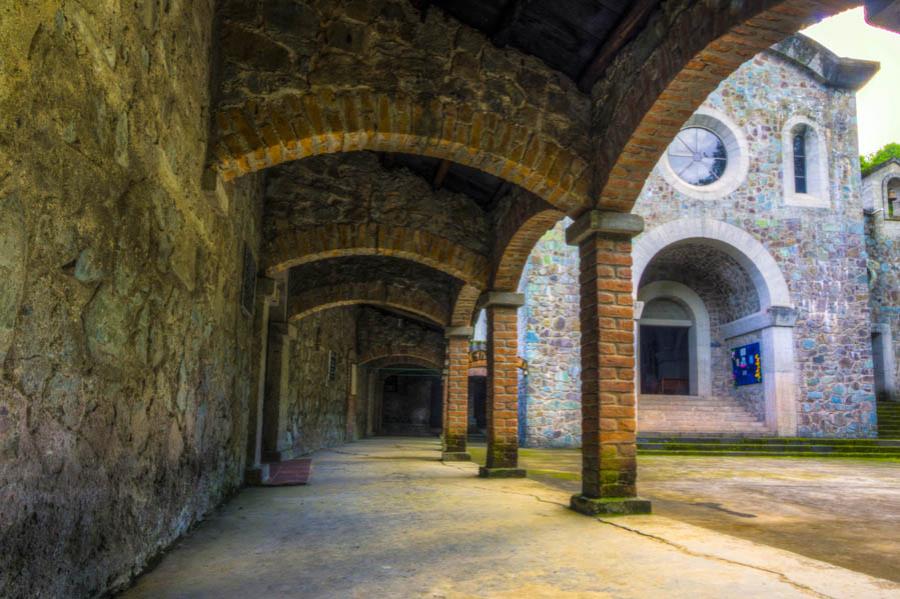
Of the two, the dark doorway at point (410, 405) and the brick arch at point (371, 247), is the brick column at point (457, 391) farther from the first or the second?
the dark doorway at point (410, 405)

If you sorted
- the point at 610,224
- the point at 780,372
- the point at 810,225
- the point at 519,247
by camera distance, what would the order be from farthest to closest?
1. the point at 810,225
2. the point at 780,372
3. the point at 519,247
4. the point at 610,224

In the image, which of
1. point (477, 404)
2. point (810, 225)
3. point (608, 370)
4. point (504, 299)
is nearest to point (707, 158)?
point (810, 225)

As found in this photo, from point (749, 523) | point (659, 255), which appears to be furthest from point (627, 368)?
point (659, 255)

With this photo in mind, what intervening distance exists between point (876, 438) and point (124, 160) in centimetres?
1702

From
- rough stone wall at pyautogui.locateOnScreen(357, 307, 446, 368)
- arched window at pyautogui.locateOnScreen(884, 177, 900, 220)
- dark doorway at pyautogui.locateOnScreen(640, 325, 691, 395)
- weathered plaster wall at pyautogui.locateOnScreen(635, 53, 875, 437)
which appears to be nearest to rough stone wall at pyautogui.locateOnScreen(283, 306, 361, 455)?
rough stone wall at pyautogui.locateOnScreen(357, 307, 446, 368)

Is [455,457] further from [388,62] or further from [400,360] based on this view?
[400,360]

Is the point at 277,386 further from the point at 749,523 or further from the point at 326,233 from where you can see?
the point at 749,523

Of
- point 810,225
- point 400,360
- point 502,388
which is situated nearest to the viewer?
point 502,388

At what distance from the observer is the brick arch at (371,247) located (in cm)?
737

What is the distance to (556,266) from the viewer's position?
15109 mm

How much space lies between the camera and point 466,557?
139 inches

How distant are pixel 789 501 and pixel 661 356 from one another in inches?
722

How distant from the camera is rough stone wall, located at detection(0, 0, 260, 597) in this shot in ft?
6.22

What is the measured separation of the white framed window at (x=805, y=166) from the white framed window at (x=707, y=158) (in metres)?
1.11
